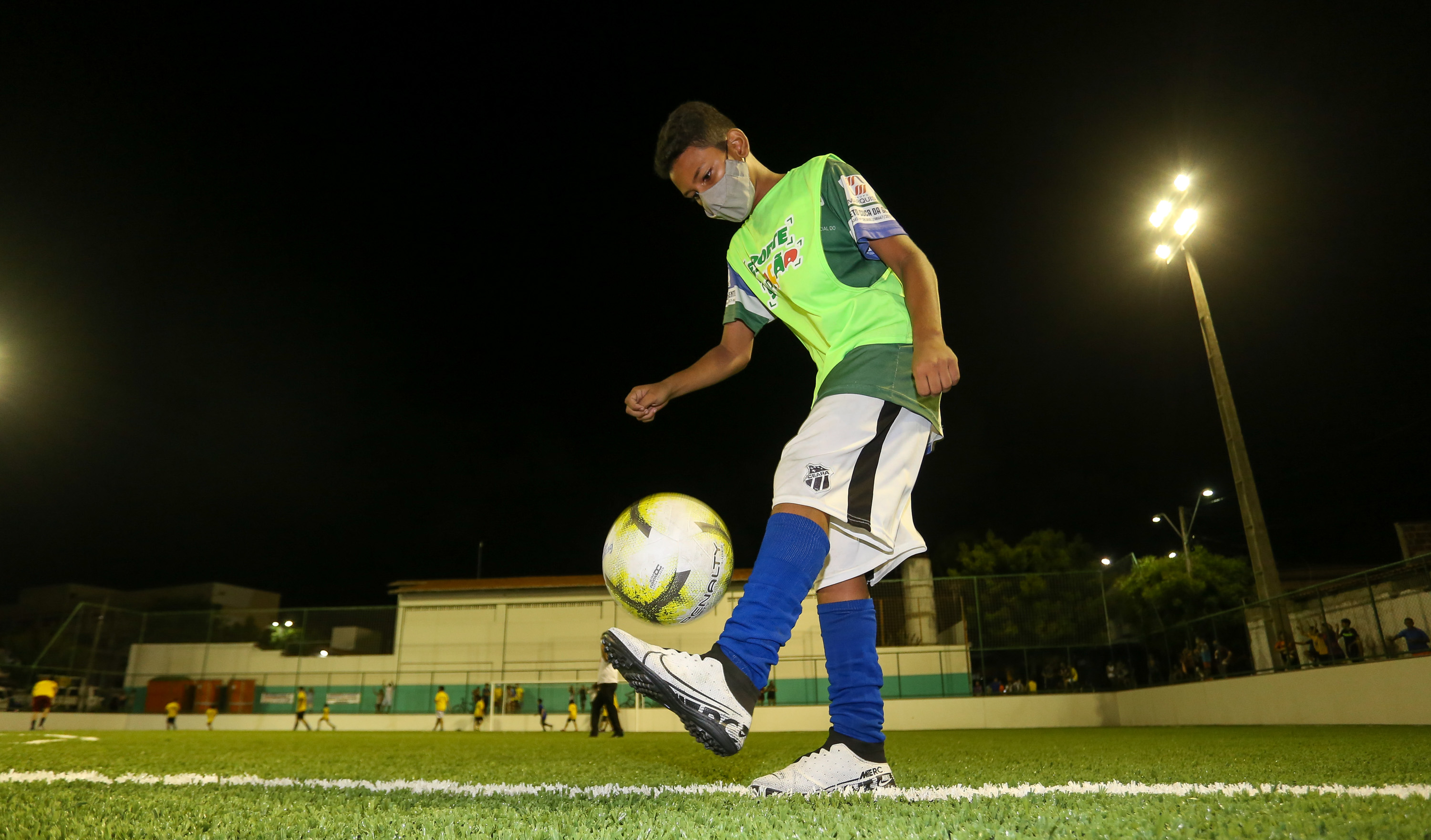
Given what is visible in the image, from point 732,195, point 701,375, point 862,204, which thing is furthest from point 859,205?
point 701,375

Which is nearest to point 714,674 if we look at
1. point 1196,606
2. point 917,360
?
point 917,360

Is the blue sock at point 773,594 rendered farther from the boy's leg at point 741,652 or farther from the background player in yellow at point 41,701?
the background player in yellow at point 41,701

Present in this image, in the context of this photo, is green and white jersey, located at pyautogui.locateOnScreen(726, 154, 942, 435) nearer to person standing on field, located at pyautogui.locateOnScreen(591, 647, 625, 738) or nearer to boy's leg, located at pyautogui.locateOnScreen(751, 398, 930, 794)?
boy's leg, located at pyautogui.locateOnScreen(751, 398, 930, 794)

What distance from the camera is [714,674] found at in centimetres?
183

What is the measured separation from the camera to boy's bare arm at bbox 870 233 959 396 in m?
2.06

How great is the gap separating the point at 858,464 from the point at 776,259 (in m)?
0.82

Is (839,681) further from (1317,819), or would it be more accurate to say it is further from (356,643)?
(356,643)

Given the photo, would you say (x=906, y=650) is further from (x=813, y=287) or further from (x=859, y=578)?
(x=813, y=287)

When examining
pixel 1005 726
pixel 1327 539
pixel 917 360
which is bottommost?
pixel 1005 726

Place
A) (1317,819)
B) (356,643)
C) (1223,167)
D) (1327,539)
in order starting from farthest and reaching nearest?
(1327,539) → (356,643) → (1223,167) → (1317,819)

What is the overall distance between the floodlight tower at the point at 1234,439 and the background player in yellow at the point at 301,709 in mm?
22819

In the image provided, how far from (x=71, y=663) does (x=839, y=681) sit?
28.7 meters

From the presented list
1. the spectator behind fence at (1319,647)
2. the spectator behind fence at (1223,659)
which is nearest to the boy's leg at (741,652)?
the spectator behind fence at (1319,647)

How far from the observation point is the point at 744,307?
119 inches
